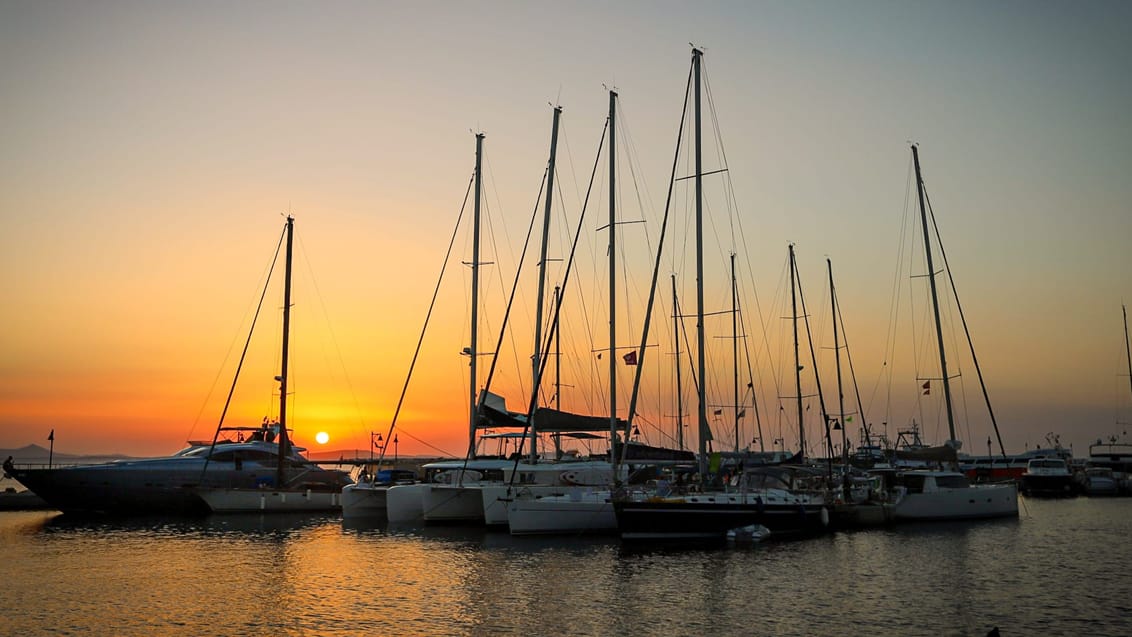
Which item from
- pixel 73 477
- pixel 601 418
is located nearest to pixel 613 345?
pixel 601 418

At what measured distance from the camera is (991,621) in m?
22.2

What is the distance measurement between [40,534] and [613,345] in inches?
1102

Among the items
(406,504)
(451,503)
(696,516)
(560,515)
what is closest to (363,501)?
(406,504)

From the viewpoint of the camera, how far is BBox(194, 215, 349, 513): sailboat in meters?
51.3

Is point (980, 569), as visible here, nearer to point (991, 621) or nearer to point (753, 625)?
point (991, 621)

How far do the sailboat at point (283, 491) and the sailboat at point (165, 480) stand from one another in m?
0.09

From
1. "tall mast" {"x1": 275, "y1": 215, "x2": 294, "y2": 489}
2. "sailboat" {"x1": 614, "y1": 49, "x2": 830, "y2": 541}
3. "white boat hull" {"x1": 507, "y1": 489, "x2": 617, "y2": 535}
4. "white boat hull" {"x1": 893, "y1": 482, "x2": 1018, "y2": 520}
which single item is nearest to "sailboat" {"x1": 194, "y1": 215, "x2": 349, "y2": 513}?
"tall mast" {"x1": 275, "y1": 215, "x2": 294, "y2": 489}

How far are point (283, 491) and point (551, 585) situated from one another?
101ft

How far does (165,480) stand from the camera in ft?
173

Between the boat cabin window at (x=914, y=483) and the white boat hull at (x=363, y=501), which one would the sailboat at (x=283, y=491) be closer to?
the white boat hull at (x=363, y=501)

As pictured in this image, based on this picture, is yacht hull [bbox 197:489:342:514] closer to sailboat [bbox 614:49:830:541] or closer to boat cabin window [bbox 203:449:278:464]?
boat cabin window [bbox 203:449:278:464]

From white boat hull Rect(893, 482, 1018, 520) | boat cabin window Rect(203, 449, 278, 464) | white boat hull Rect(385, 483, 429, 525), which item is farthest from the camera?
boat cabin window Rect(203, 449, 278, 464)

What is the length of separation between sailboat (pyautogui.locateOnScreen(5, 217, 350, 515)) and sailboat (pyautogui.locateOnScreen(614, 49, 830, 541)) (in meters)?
25.0

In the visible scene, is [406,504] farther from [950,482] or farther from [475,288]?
[950,482]
